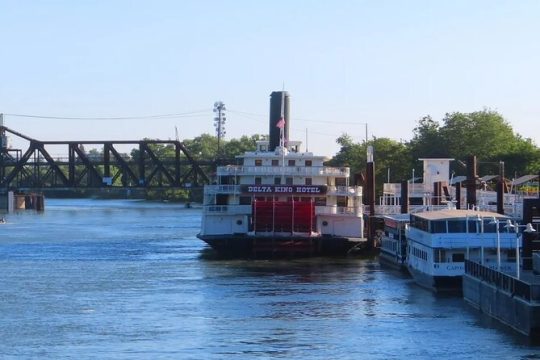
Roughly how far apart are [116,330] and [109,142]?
374 feet

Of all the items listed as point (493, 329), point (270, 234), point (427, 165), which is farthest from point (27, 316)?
point (427, 165)

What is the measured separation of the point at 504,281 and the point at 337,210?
38.7 metres

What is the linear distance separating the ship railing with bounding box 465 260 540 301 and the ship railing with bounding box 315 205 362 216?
28946 millimetres

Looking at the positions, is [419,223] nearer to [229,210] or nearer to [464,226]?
→ [464,226]

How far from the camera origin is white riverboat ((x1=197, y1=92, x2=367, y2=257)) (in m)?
86.0

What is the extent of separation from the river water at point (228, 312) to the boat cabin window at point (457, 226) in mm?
3497

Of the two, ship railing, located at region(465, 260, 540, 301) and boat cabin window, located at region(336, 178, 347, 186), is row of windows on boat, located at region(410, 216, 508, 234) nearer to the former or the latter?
ship railing, located at region(465, 260, 540, 301)

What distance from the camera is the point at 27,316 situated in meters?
55.7

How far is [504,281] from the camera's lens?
5062 centimetres

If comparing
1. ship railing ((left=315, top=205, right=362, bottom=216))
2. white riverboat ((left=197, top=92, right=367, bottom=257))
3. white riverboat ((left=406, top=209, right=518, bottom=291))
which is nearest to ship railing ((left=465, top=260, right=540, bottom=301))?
white riverboat ((left=406, top=209, right=518, bottom=291))

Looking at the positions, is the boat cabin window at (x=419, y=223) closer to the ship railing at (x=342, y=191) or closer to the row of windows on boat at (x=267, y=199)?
the ship railing at (x=342, y=191)

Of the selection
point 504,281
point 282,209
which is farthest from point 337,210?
point 504,281

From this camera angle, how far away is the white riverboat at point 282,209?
3386 inches

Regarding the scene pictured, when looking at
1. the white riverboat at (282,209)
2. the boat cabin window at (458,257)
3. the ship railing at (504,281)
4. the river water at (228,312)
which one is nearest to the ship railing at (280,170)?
the white riverboat at (282,209)
